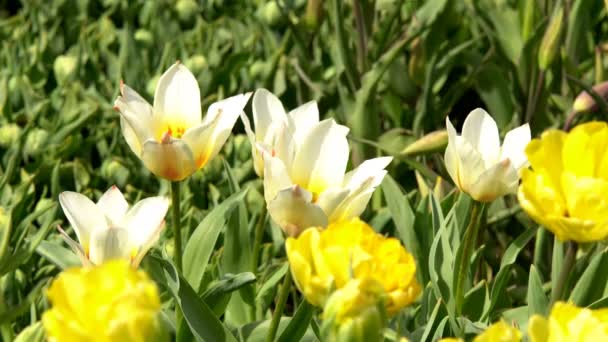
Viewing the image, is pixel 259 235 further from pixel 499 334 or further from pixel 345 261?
pixel 499 334

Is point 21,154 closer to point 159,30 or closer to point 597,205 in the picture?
point 159,30

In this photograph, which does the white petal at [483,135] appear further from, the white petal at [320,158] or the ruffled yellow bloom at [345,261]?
the ruffled yellow bloom at [345,261]

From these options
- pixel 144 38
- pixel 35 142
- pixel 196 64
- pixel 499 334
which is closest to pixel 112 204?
pixel 499 334

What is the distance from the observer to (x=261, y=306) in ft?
5.08

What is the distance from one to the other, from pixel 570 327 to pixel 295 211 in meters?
0.31

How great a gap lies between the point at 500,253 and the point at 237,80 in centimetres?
76

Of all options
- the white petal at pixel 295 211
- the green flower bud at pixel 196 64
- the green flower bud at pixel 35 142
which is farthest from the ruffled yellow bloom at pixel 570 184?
the green flower bud at pixel 196 64

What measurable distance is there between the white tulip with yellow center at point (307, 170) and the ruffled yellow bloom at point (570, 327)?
285 millimetres

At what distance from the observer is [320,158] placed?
48.1 inches

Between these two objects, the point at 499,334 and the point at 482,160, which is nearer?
the point at 499,334

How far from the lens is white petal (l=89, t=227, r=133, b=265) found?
3.68 feet

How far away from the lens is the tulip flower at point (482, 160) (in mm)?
1205

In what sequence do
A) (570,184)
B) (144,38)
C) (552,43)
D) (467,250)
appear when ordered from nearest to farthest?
1. (570,184)
2. (467,250)
3. (552,43)
4. (144,38)

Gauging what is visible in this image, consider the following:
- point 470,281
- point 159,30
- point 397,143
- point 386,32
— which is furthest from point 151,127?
point 159,30
